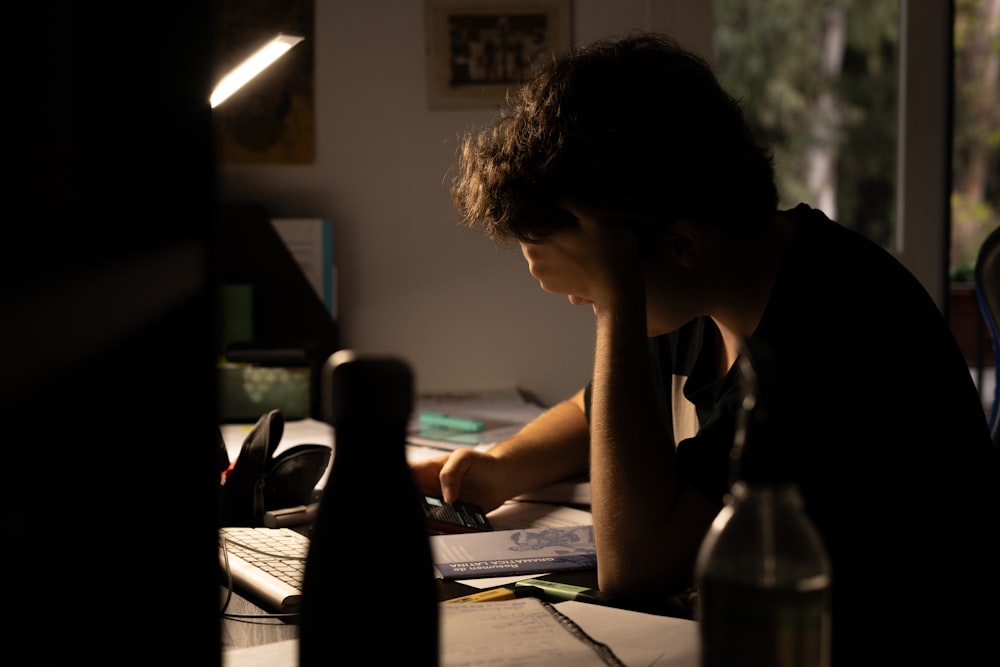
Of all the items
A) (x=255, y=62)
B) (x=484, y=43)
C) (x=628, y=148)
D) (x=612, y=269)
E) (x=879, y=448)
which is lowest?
(x=879, y=448)

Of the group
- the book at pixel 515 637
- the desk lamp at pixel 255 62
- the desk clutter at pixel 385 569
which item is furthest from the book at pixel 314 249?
the book at pixel 515 637

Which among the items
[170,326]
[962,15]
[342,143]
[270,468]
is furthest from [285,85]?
[962,15]

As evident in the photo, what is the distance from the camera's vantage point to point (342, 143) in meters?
2.40

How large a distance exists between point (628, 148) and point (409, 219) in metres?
1.43

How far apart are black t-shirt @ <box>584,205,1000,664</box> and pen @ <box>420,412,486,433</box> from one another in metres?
0.79

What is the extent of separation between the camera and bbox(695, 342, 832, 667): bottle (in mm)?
448

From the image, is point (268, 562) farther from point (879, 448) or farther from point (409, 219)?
point (409, 219)

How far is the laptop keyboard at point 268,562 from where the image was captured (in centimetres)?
91

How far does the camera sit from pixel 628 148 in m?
1.04

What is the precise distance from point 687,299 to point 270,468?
548 millimetres

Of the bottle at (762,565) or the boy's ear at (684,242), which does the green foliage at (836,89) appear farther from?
the bottle at (762,565)

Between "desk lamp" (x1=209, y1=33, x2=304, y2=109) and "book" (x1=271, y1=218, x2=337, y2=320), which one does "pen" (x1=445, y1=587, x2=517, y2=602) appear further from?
"book" (x1=271, y1=218, x2=337, y2=320)

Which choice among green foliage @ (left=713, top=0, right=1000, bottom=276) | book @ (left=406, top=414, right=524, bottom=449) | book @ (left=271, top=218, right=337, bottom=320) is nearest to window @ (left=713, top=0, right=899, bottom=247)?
green foliage @ (left=713, top=0, right=1000, bottom=276)

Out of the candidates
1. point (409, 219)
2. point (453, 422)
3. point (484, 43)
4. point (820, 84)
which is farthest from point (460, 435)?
point (820, 84)
